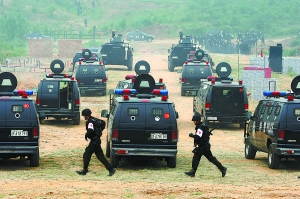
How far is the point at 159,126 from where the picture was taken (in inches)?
→ 760

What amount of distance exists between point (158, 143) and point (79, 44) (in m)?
52.9

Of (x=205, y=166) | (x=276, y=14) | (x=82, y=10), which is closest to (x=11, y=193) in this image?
(x=205, y=166)

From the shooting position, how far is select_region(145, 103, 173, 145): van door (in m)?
19.3

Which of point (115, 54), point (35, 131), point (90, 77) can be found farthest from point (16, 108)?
point (115, 54)

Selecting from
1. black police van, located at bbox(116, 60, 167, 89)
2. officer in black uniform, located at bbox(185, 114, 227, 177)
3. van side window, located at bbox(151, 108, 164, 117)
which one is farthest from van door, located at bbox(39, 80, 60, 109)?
officer in black uniform, located at bbox(185, 114, 227, 177)

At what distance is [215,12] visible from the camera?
12250 cm

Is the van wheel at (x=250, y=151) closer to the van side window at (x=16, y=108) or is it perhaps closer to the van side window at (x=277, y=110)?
the van side window at (x=277, y=110)

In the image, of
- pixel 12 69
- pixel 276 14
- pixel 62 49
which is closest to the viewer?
pixel 12 69

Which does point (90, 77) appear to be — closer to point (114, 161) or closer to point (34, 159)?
point (34, 159)

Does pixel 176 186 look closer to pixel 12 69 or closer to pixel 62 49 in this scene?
pixel 12 69

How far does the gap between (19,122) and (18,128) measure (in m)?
0.14

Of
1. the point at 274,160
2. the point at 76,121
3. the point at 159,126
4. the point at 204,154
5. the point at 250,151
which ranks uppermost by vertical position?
the point at 159,126

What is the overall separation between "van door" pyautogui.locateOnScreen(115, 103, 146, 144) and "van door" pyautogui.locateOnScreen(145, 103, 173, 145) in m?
0.13

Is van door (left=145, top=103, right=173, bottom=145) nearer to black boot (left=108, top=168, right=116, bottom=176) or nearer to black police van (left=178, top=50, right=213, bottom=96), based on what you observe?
black boot (left=108, top=168, right=116, bottom=176)
